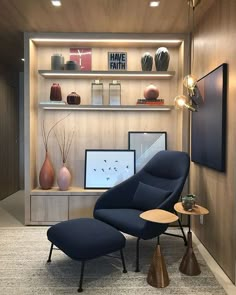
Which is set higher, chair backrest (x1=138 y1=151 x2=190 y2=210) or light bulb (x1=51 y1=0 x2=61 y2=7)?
light bulb (x1=51 y1=0 x2=61 y2=7)

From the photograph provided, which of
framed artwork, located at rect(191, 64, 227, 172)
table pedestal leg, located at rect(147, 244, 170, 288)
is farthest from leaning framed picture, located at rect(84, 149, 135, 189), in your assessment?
table pedestal leg, located at rect(147, 244, 170, 288)

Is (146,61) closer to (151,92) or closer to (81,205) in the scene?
(151,92)

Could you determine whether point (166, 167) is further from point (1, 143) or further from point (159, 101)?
point (1, 143)

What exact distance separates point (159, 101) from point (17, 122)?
351 centimetres

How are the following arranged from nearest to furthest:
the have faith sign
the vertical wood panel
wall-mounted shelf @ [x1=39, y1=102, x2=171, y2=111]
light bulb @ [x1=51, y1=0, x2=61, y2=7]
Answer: light bulb @ [x1=51, y1=0, x2=61, y2=7]
wall-mounted shelf @ [x1=39, y1=102, x2=171, y2=111]
the have faith sign
the vertical wood panel

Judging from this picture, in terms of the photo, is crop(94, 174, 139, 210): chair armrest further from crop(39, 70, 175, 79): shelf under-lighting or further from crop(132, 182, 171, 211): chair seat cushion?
crop(39, 70, 175, 79): shelf under-lighting

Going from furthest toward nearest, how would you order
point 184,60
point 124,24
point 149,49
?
point 149,49
point 184,60
point 124,24

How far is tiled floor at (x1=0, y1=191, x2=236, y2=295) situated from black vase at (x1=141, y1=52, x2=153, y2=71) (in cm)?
224

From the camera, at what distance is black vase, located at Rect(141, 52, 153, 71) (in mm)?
3697

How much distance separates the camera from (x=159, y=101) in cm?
378

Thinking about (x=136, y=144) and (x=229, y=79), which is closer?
(x=229, y=79)

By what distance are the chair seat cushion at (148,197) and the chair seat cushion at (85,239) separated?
0.60 m

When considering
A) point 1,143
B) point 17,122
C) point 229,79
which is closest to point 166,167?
point 229,79

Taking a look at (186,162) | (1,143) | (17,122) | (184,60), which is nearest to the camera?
(186,162)
